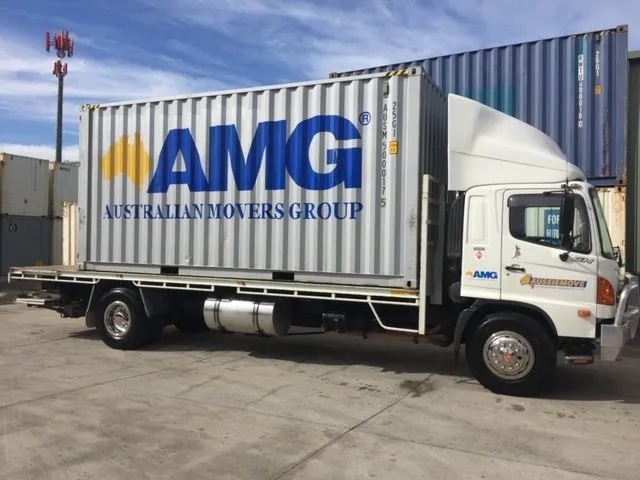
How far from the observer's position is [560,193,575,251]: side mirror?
612cm

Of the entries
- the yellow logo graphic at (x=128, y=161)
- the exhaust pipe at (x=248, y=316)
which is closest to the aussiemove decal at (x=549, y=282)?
the exhaust pipe at (x=248, y=316)

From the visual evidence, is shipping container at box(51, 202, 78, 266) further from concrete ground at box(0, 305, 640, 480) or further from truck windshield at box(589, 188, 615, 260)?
truck windshield at box(589, 188, 615, 260)

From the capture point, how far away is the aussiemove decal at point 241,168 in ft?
24.6

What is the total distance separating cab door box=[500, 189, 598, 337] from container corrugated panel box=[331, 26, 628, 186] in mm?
3946

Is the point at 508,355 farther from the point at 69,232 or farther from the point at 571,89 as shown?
the point at 69,232

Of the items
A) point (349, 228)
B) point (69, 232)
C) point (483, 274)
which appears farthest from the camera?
point (69, 232)

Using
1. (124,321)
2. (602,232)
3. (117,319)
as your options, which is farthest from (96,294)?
(602,232)

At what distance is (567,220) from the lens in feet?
20.2

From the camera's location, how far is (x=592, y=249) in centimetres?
620

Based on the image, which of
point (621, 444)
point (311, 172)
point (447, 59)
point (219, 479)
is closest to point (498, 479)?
point (621, 444)

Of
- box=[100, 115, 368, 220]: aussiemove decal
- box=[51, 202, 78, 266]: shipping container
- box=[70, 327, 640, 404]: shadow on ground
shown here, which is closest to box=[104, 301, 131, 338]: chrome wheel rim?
box=[70, 327, 640, 404]: shadow on ground

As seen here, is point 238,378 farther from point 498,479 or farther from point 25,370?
point 498,479

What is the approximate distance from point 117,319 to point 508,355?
5.65m

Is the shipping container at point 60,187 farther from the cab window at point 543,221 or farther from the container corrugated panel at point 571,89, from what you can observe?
the cab window at point 543,221
